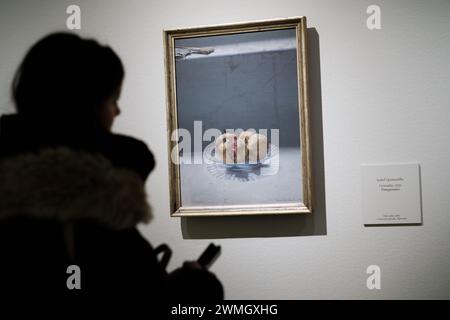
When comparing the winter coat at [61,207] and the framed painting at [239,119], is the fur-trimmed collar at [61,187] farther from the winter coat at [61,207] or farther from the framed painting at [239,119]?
the framed painting at [239,119]

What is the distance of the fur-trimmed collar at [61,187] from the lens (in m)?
0.74

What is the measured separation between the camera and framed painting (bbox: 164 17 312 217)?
1022 mm

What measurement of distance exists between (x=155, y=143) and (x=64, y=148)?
343 mm

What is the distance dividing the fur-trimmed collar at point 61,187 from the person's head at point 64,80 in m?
0.08

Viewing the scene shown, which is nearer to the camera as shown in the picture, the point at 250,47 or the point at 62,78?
the point at 62,78

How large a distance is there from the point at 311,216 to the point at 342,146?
0.60 ft

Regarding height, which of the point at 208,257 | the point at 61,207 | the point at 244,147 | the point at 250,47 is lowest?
the point at 208,257

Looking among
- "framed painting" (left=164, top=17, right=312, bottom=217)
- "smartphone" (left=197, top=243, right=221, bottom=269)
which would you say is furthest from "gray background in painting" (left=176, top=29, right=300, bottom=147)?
"smartphone" (left=197, top=243, right=221, bottom=269)

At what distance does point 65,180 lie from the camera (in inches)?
29.3

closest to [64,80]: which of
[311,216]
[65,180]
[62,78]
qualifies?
[62,78]

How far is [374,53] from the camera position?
101 centimetres

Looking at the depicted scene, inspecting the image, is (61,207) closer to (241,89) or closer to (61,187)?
(61,187)

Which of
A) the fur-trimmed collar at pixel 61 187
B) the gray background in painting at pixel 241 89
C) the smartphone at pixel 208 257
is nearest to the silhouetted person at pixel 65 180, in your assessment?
the fur-trimmed collar at pixel 61 187
